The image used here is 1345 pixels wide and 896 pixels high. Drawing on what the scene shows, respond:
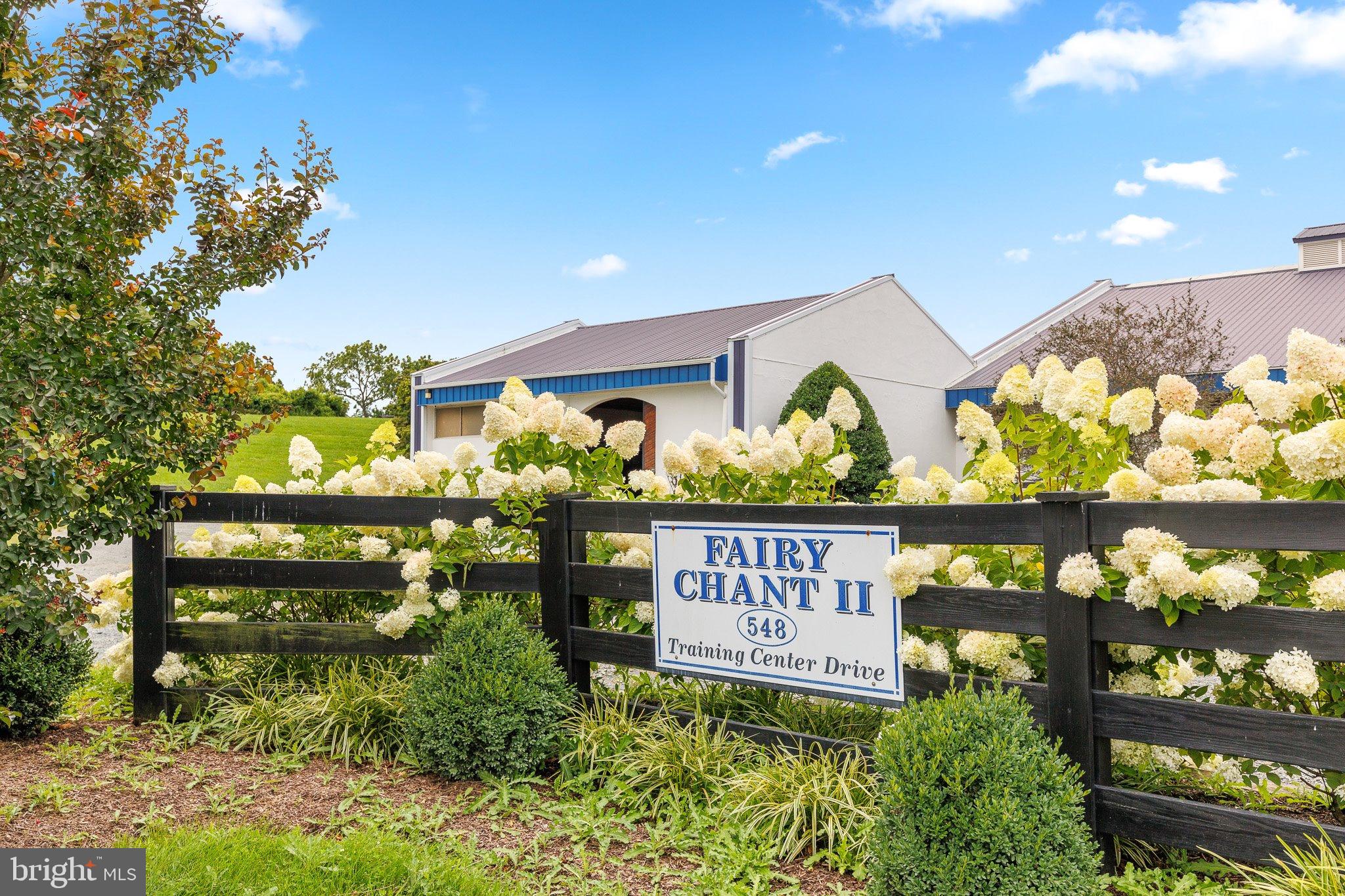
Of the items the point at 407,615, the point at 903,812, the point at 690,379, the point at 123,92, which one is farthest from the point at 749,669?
the point at 690,379

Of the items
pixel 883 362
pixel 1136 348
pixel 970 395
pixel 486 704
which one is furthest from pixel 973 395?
pixel 486 704

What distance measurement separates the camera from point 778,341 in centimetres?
1689

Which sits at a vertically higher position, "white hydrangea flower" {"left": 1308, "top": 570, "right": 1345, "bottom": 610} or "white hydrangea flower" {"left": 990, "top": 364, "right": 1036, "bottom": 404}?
"white hydrangea flower" {"left": 990, "top": 364, "right": 1036, "bottom": 404}

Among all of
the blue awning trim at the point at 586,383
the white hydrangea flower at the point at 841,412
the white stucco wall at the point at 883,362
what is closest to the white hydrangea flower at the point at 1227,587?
the white hydrangea flower at the point at 841,412

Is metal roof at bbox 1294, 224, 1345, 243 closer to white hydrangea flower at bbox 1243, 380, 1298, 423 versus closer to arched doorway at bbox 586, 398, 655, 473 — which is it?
arched doorway at bbox 586, 398, 655, 473

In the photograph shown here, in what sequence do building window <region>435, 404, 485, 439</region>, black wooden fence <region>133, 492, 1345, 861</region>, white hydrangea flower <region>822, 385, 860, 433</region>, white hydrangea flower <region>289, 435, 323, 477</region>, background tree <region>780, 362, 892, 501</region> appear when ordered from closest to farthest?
black wooden fence <region>133, 492, 1345, 861</region> < white hydrangea flower <region>822, 385, 860, 433</region> < white hydrangea flower <region>289, 435, 323, 477</region> < background tree <region>780, 362, 892, 501</region> < building window <region>435, 404, 485, 439</region>

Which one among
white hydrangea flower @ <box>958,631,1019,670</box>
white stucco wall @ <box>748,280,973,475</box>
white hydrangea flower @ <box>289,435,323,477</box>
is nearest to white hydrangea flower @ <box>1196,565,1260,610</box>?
white hydrangea flower @ <box>958,631,1019,670</box>

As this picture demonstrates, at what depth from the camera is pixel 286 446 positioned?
30.6 meters

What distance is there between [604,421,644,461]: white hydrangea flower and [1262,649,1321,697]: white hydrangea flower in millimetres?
2920

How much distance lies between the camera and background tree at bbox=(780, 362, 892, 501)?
16062 millimetres

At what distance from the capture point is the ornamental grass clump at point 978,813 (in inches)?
97.0

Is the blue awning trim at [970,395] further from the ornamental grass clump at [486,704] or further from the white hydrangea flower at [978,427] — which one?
the ornamental grass clump at [486,704]

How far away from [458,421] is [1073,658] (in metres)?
19.8

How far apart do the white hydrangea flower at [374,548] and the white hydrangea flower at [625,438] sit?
1328 mm
